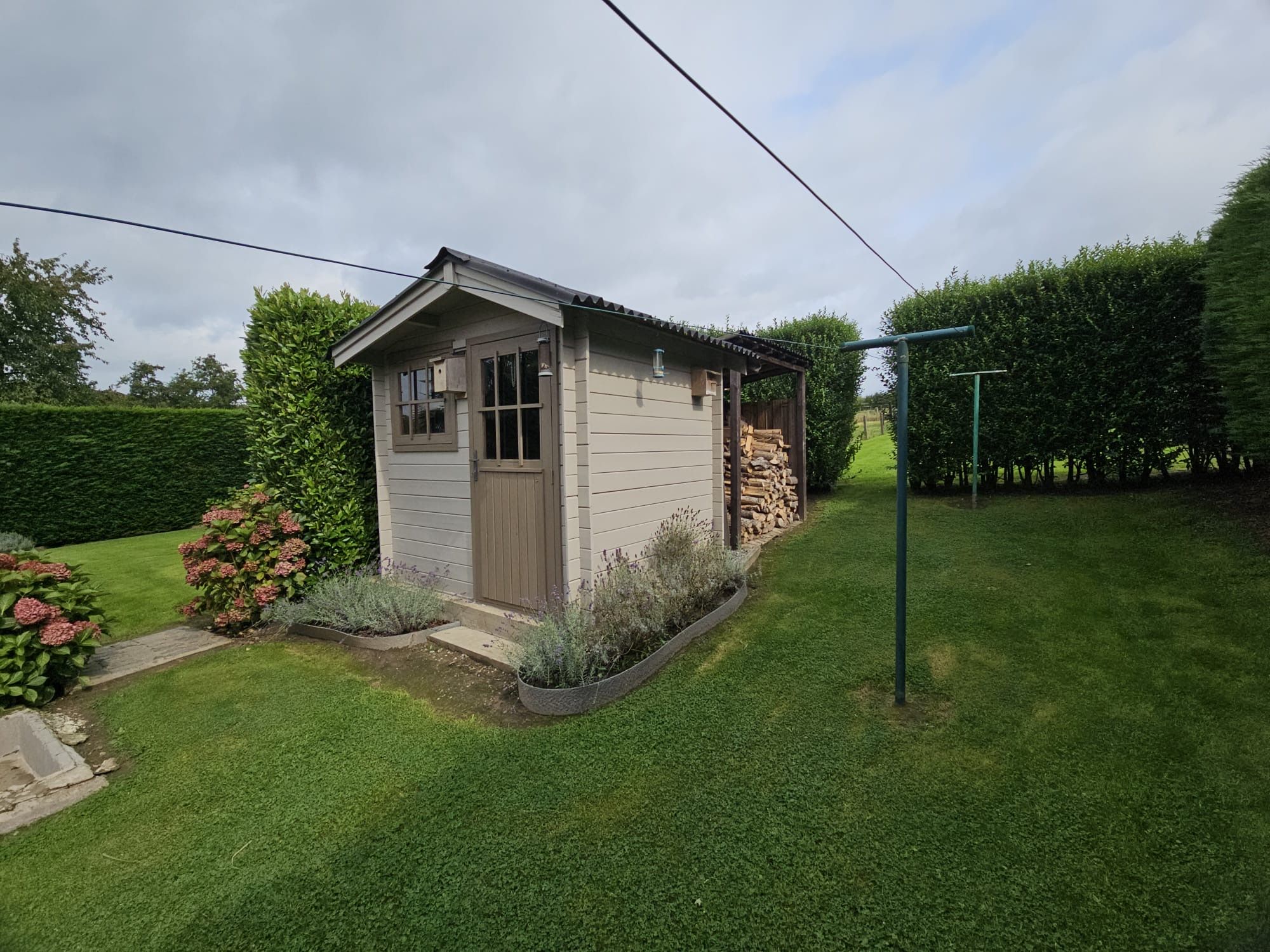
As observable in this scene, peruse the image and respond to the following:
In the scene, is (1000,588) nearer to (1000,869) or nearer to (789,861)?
(1000,869)

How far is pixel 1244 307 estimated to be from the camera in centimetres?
464

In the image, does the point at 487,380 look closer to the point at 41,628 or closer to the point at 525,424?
the point at 525,424

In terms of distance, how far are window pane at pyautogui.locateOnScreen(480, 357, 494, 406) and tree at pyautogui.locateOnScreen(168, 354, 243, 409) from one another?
135ft

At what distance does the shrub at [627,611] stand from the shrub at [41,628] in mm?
3112

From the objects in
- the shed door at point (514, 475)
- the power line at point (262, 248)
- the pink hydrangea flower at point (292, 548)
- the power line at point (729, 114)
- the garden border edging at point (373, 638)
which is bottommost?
the garden border edging at point (373, 638)

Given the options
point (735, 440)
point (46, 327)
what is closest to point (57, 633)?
point (735, 440)

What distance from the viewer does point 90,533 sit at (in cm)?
902

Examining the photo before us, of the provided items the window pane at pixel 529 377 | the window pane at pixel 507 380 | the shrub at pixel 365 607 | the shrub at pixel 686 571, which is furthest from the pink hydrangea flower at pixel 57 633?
the shrub at pixel 686 571

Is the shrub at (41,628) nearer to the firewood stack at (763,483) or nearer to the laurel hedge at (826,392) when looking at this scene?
the firewood stack at (763,483)

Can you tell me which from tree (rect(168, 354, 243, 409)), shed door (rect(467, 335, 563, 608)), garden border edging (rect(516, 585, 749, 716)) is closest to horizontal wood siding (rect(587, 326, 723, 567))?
shed door (rect(467, 335, 563, 608))

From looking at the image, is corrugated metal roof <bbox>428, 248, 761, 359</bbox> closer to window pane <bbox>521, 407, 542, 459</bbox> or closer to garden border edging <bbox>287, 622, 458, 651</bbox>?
window pane <bbox>521, 407, 542, 459</bbox>

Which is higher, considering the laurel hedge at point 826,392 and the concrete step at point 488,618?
the laurel hedge at point 826,392

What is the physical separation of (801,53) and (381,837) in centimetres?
589

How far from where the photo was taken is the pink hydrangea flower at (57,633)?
140 inches
